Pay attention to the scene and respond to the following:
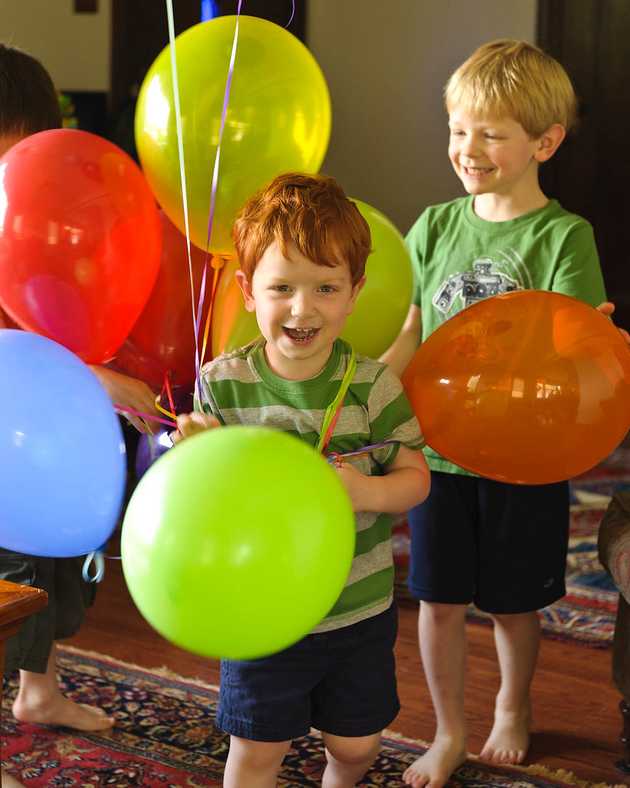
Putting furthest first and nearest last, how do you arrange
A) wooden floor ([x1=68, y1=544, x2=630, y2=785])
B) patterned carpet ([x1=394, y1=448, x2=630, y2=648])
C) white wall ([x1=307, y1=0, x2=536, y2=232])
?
white wall ([x1=307, y1=0, x2=536, y2=232]), patterned carpet ([x1=394, y1=448, x2=630, y2=648]), wooden floor ([x1=68, y1=544, x2=630, y2=785])

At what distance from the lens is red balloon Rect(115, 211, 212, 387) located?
148 centimetres

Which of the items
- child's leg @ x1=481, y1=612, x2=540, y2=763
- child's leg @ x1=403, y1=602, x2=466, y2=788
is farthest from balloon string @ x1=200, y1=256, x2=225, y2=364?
child's leg @ x1=481, y1=612, x2=540, y2=763

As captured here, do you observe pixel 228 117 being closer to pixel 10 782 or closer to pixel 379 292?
pixel 379 292

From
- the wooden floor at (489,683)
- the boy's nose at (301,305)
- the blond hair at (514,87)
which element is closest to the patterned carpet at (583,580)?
the wooden floor at (489,683)

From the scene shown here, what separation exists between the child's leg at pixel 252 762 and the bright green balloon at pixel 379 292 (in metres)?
0.55

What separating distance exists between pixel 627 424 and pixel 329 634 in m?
0.47

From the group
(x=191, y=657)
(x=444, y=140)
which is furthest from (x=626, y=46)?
(x=191, y=657)

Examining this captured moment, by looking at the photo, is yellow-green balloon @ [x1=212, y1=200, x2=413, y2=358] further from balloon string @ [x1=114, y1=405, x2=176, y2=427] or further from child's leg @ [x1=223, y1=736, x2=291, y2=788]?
child's leg @ [x1=223, y1=736, x2=291, y2=788]

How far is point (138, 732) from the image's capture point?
76.6 inches

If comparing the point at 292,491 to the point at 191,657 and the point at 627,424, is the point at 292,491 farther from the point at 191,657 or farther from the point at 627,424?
the point at 191,657

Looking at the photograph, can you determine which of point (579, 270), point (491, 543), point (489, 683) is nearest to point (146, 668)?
point (489, 683)

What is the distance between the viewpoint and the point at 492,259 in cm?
172

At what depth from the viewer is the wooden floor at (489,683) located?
191cm

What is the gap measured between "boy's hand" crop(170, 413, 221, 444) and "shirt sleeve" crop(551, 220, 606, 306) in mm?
649
